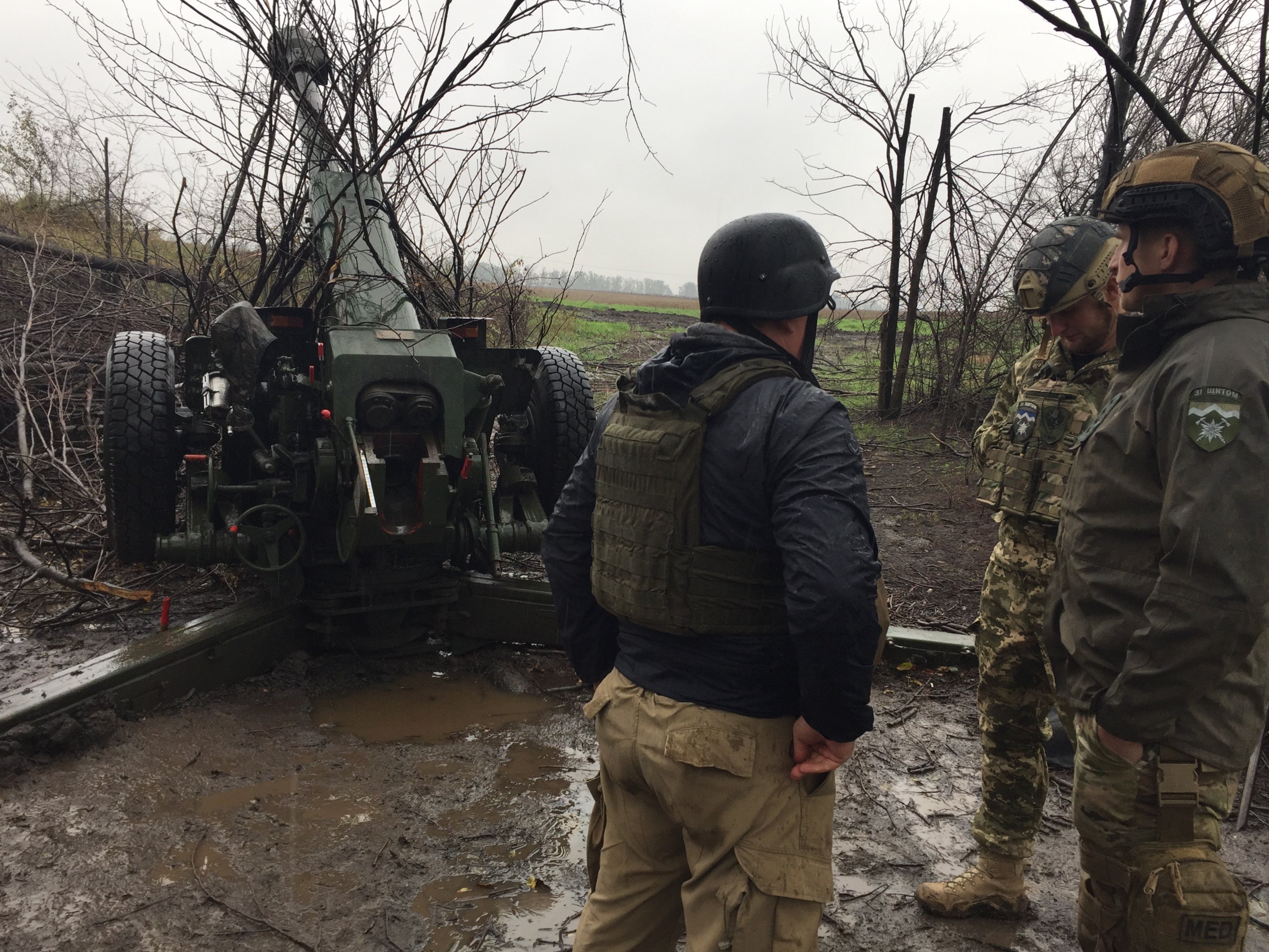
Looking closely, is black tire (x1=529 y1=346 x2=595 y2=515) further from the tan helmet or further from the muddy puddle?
the tan helmet

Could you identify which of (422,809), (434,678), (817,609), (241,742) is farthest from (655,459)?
(434,678)

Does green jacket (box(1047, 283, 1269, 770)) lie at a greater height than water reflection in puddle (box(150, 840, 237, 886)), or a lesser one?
greater

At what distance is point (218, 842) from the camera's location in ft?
9.91

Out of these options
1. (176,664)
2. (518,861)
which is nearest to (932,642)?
(518,861)

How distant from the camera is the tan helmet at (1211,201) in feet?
5.95

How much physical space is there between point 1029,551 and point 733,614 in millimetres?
1443

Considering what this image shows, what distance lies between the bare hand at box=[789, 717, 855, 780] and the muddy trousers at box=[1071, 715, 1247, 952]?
60cm

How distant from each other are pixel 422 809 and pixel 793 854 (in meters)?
1.96

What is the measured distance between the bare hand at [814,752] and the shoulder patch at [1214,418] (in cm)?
80

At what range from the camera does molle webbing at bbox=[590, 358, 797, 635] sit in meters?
1.77

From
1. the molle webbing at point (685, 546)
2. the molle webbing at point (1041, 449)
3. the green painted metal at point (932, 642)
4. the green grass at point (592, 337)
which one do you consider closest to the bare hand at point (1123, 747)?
the molle webbing at point (685, 546)

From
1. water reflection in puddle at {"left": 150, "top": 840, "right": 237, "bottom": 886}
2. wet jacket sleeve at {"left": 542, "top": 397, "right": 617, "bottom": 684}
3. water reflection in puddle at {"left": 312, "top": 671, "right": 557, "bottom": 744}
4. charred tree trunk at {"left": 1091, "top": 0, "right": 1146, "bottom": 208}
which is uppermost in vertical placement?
charred tree trunk at {"left": 1091, "top": 0, "right": 1146, "bottom": 208}

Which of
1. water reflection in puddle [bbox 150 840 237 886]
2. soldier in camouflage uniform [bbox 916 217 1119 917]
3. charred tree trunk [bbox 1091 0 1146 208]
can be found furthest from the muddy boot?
charred tree trunk [bbox 1091 0 1146 208]

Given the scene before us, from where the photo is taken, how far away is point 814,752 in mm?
1733
